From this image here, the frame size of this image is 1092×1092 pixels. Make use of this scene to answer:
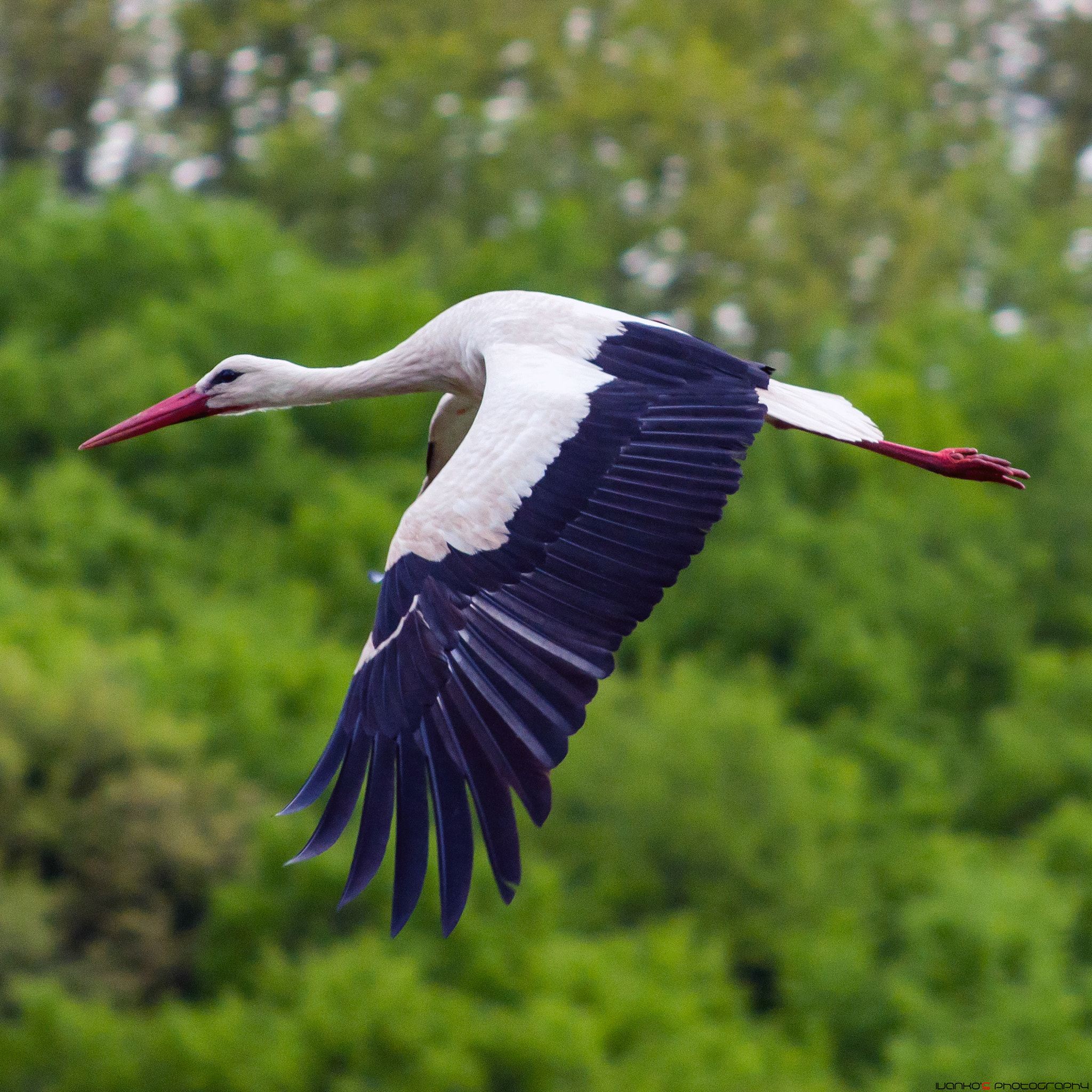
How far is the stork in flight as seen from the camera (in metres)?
5.02

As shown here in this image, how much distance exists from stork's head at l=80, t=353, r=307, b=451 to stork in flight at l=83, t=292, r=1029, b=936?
1390 millimetres

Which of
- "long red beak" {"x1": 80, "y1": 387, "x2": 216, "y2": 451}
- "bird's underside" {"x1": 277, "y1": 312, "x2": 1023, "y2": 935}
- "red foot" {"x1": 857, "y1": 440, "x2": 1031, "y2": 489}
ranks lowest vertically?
"bird's underside" {"x1": 277, "y1": 312, "x2": 1023, "y2": 935}

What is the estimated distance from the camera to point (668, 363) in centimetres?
619

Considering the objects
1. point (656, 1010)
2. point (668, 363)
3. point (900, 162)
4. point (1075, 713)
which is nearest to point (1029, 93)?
point (900, 162)

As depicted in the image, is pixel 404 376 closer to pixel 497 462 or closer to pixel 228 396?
pixel 228 396

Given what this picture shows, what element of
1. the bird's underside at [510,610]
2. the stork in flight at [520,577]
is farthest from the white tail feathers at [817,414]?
the bird's underside at [510,610]

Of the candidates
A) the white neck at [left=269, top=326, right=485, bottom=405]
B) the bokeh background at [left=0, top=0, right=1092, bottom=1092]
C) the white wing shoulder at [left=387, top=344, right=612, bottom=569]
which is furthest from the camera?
the bokeh background at [left=0, top=0, right=1092, bottom=1092]

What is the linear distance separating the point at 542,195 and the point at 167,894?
17.8 metres

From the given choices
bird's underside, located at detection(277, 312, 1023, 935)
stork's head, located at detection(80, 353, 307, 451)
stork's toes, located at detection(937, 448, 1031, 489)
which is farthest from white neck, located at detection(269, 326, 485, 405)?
stork's toes, located at detection(937, 448, 1031, 489)

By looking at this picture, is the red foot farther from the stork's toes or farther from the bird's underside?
the bird's underside

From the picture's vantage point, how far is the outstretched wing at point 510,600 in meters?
5.02

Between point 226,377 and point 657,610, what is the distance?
1997cm

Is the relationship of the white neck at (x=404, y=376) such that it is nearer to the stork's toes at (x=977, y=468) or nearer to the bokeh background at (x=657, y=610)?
the stork's toes at (x=977, y=468)

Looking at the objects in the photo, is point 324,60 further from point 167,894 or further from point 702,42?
point 167,894
